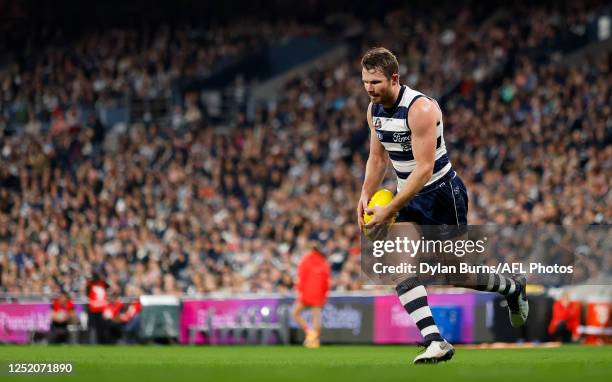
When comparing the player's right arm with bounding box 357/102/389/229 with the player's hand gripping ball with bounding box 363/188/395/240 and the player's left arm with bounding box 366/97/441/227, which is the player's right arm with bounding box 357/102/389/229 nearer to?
the player's hand gripping ball with bounding box 363/188/395/240

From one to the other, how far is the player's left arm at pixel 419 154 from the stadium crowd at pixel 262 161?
8163 millimetres

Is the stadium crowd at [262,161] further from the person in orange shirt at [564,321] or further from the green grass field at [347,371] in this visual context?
the green grass field at [347,371]

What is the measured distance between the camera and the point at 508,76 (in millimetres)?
26109

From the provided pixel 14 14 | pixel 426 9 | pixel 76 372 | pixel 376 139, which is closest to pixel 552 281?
pixel 376 139

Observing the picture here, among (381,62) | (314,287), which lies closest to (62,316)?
(314,287)

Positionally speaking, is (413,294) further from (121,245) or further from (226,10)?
(226,10)

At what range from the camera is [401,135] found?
9.92 meters

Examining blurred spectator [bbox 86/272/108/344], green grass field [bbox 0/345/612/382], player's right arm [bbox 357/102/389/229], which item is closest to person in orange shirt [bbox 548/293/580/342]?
green grass field [bbox 0/345/612/382]

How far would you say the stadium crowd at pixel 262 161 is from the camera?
22.0 metres

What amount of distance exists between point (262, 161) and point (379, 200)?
1732 centimetres

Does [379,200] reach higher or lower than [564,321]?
higher

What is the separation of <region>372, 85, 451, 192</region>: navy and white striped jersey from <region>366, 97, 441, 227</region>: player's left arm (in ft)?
0.36

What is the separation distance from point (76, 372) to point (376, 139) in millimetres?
2996

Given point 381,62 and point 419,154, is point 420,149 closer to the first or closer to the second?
point 419,154
